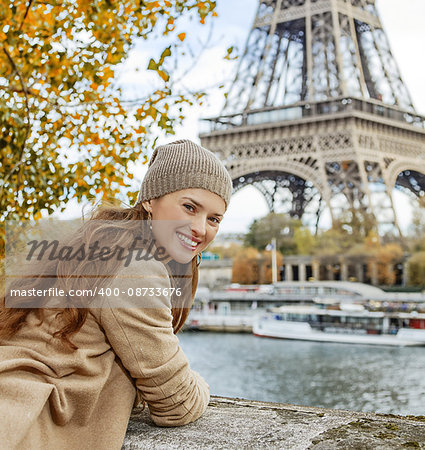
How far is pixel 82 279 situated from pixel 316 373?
15.1 meters

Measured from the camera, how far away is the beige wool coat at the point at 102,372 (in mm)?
1601

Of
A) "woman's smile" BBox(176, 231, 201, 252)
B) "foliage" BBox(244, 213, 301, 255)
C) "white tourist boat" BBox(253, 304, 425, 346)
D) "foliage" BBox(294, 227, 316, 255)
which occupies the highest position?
"foliage" BBox(244, 213, 301, 255)

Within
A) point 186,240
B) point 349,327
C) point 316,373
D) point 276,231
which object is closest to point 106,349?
point 186,240

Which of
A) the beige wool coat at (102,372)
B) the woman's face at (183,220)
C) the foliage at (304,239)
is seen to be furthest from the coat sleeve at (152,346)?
the foliage at (304,239)

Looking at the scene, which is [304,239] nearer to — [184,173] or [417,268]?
[417,268]

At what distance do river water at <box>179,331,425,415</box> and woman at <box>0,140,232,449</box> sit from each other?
10.5 m

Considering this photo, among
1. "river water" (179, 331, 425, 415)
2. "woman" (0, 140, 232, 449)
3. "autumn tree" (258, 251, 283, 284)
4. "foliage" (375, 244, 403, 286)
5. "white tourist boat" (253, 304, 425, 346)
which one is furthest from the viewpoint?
"autumn tree" (258, 251, 283, 284)

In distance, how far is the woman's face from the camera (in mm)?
1968

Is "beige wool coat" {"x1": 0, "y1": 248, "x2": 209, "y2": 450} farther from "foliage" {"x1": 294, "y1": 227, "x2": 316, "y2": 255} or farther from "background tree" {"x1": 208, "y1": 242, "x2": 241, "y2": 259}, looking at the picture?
"background tree" {"x1": 208, "y1": 242, "x2": 241, "y2": 259}

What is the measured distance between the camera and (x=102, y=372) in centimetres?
172

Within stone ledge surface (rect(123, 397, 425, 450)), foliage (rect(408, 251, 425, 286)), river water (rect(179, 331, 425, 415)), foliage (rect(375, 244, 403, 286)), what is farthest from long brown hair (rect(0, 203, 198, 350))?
foliage (rect(375, 244, 403, 286))

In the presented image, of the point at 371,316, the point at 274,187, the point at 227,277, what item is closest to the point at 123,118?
the point at 371,316

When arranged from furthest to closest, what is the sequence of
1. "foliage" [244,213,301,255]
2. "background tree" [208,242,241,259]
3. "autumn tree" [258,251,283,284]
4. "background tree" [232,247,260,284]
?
"background tree" [208,242,241,259] → "background tree" [232,247,260,284] → "autumn tree" [258,251,283,284] → "foliage" [244,213,301,255]

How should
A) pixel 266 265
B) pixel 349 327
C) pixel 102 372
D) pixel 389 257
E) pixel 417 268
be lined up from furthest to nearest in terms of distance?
pixel 266 265
pixel 389 257
pixel 417 268
pixel 349 327
pixel 102 372
